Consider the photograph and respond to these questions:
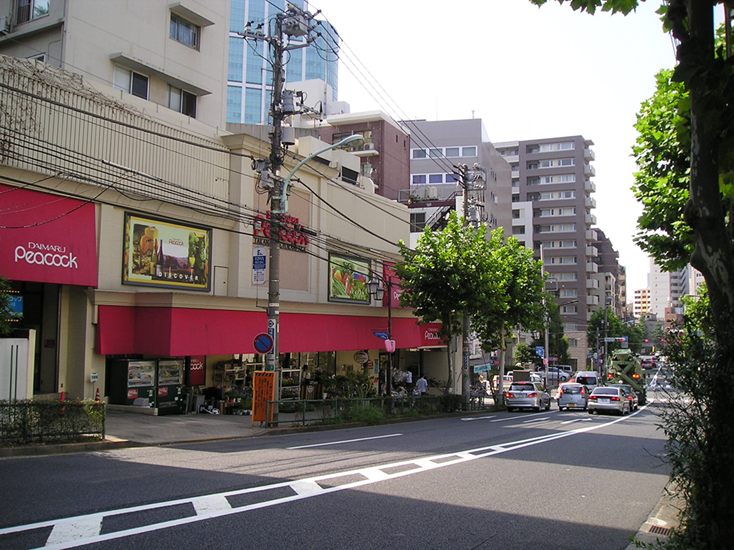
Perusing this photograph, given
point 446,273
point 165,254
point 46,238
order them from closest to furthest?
1. point 46,238
2. point 165,254
3. point 446,273

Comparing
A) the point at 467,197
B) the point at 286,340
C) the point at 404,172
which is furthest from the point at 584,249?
the point at 286,340

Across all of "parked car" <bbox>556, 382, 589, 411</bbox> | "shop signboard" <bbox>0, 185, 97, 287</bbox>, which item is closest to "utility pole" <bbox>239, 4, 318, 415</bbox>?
"shop signboard" <bbox>0, 185, 97, 287</bbox>

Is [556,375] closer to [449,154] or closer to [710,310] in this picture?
[449,154]

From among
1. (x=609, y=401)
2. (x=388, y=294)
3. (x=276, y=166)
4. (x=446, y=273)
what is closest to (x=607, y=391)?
(x=609, y=401)

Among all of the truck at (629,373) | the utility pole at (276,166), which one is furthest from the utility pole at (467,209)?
the truck at (629,373)

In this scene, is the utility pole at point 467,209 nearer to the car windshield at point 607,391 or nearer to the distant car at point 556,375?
the car windshield at point 607,391

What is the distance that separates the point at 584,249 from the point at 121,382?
3129 inches

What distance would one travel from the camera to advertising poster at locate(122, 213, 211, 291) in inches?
811

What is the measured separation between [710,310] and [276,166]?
15177mm

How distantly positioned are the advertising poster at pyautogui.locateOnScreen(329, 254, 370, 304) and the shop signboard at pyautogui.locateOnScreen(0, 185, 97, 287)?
12.5 meters

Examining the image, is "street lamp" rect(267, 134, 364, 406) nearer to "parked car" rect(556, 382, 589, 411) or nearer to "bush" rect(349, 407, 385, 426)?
"bush" rect(349, 407, 385, 426)

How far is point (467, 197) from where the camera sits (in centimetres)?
3488

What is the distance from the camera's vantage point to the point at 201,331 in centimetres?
2109

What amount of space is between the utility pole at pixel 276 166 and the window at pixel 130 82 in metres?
6.09
